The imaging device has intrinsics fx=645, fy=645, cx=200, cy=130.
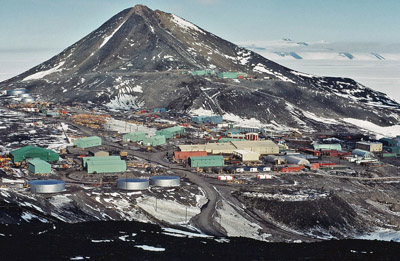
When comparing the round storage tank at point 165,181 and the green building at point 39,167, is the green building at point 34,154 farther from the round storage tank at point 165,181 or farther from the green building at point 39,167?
the round storage tank at point 165,181

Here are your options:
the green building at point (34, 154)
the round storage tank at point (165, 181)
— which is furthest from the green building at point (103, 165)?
the round storage tank at point (165, 181)

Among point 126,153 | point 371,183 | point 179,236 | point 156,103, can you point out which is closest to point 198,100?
point 156,103

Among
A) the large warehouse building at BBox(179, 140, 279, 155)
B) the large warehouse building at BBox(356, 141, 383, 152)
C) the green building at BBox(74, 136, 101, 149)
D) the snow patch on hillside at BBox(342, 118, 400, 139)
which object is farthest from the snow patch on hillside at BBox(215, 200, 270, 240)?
the snow patch on hillside at BBox(342, 118, 400, 139)

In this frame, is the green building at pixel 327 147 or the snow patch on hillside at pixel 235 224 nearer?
the snow patch on hillside at pixel 235 224

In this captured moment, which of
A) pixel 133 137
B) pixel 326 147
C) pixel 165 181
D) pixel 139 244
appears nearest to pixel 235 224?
pixel 165 181

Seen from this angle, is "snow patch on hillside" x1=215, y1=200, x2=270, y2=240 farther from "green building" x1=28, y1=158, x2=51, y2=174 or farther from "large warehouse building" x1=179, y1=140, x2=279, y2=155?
"large warehouse building" x1=179, y1=140, x2=279, y2=155
